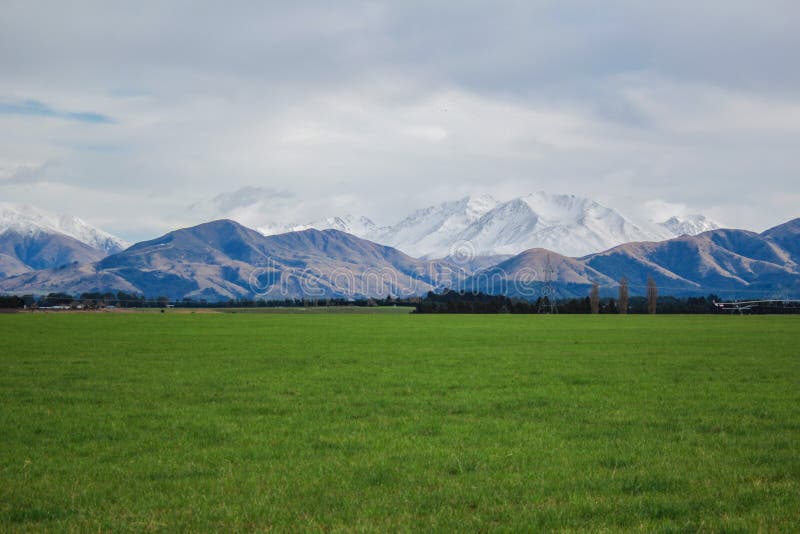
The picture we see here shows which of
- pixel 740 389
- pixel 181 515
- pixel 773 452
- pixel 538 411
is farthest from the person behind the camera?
pixel 740 389

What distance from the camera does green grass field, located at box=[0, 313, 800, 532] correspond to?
11.1m

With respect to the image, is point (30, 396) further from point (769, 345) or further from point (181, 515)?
point (769, 345)

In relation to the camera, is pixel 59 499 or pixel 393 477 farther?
pixel 393 477

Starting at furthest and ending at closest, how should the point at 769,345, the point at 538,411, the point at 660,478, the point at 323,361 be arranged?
the point at 769,345 < the point at 323,361 < the point at 538,411 < the point at 660,478

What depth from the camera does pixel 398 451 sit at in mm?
15266

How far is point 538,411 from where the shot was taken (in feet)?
67.9

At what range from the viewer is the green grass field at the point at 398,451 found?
11.1 m

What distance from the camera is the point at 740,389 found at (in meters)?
26.5

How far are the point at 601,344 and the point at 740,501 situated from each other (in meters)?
46.2

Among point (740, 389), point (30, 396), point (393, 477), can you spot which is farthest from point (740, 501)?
point (30, 396)

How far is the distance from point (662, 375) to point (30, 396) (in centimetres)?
2670

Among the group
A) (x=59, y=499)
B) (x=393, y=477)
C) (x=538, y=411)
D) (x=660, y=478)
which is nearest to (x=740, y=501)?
(x=660, y=478)

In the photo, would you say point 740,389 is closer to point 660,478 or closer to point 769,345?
point 660,478

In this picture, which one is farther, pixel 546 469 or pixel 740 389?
pixel 740 389
